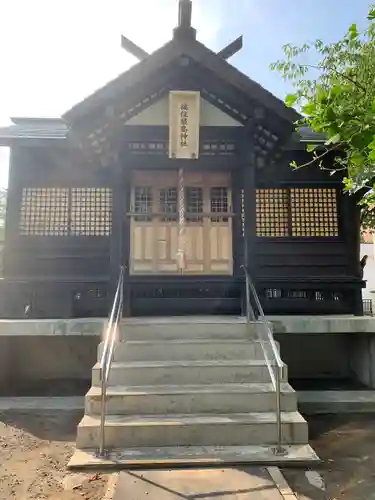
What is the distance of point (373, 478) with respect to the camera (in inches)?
145

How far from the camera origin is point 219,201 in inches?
301

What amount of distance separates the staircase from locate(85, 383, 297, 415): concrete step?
0.01m

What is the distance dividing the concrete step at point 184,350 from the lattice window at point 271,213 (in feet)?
9.20

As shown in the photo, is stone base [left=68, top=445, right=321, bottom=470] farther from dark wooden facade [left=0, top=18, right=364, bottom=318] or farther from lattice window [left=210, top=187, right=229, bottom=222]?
lattice window [left=210, top=187, right=229, bottom=222]

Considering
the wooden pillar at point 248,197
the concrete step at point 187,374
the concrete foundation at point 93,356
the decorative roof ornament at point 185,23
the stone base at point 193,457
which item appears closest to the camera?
the stone base at point 193,457

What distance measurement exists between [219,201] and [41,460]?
203 inches

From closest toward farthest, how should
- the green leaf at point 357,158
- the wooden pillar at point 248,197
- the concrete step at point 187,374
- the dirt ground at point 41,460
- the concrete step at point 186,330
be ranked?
the green leaf at point 357,158 < the dirt ground at point 41,460 < the concrete step at point 187,374 < the concrete step at point 186,330 < the wooden pillar at point 248,197

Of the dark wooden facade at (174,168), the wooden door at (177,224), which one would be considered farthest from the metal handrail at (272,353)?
the wooden door at (177,224)

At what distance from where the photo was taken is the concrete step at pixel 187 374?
4871 millimetres

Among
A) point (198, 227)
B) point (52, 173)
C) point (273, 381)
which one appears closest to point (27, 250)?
point (52, 173)

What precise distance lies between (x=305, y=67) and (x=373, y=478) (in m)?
5.65

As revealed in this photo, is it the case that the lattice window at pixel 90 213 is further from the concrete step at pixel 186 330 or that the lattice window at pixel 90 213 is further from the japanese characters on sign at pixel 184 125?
the concrete step at pixel 186 330

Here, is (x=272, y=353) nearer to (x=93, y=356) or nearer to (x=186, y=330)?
(x=186, y=330)

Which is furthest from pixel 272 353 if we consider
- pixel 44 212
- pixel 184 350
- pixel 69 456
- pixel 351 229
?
pixel 44 212
